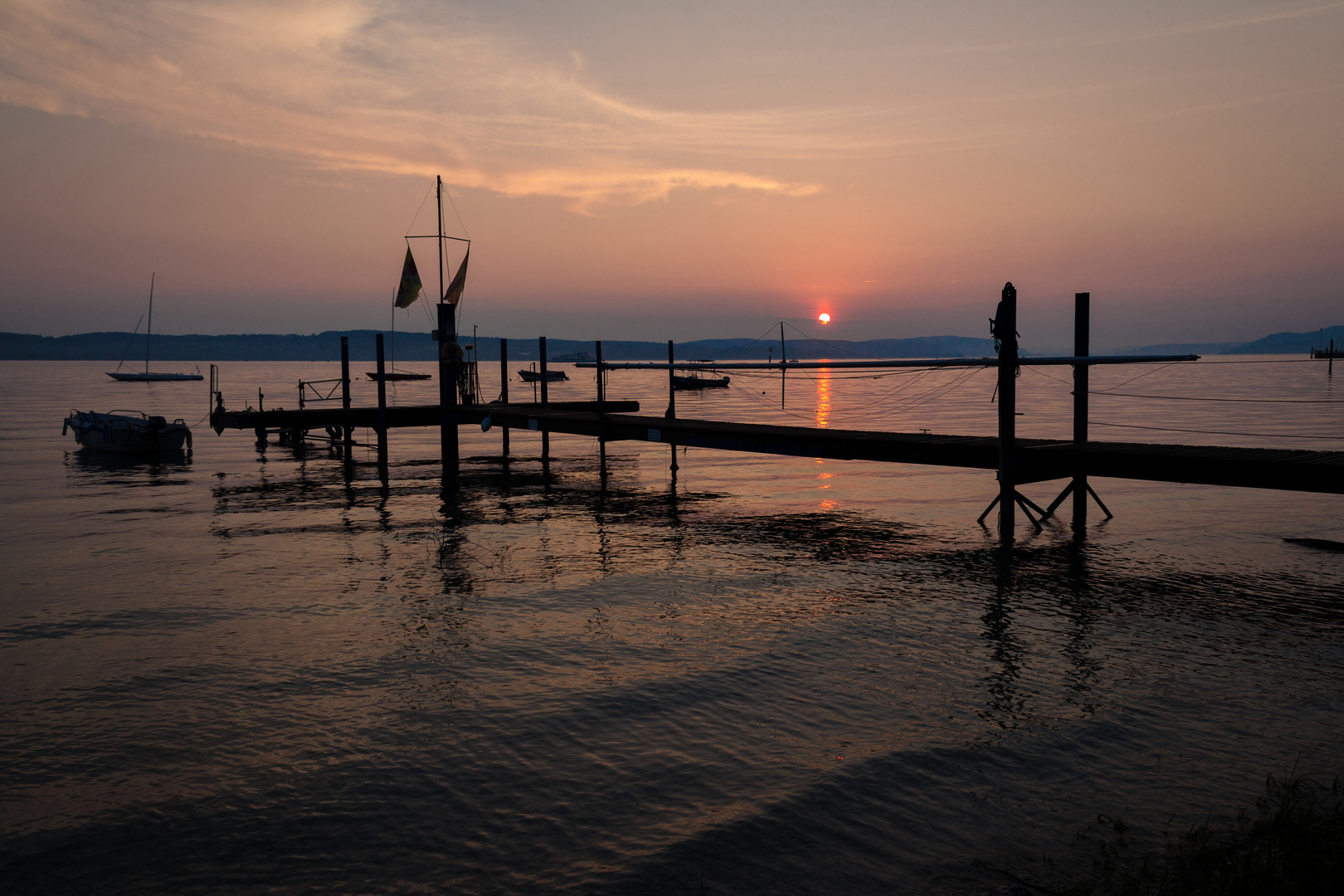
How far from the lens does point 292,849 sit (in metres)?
5.68

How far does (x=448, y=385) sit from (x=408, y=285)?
9.77 meters

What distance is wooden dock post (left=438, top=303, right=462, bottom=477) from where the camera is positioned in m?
27.6

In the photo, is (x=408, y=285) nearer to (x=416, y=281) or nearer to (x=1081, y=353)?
(x=416, y=281)

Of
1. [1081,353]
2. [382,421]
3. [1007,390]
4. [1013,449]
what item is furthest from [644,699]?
[382,421]

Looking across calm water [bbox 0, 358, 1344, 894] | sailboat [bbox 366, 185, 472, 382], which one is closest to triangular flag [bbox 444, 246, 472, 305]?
sailboat [bbox 366, 185, 472, 382]

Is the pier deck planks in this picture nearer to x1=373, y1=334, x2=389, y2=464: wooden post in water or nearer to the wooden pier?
the wooden pier

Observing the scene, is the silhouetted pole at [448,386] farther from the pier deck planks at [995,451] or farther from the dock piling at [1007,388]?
the dock piling at [1007,388]

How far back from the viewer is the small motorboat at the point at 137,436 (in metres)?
36.4

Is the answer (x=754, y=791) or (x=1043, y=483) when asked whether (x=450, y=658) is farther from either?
(x=1043, y=483)

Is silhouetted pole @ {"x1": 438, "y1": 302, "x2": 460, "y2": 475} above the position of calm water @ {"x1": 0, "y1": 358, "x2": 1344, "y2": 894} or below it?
above

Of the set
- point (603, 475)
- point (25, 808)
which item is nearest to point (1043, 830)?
point (25, 808)

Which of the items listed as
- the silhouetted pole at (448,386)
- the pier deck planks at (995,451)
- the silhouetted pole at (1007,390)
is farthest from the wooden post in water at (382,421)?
the silhouetted pole at (1007,390)

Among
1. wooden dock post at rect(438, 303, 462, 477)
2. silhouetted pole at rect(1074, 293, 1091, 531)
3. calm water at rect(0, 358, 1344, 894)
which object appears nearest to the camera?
calm water at rect(0, 358, 1344, 894)

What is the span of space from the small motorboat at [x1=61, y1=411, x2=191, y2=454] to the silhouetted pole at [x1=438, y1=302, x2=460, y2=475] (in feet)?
48.4
